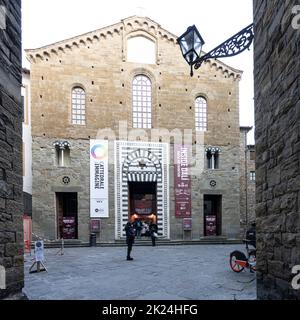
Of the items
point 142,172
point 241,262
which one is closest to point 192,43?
point 241,262

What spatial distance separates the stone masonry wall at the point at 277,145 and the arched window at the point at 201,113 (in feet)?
50.3

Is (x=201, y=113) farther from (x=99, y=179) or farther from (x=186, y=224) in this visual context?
(x=99, y=179)

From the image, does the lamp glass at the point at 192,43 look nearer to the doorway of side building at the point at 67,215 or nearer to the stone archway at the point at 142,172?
the stone archway at the point at 142,172

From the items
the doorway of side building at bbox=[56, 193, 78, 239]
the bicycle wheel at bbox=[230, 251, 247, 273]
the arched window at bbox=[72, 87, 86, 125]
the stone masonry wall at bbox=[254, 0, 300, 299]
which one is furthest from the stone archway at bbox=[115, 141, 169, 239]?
the stone masonry wall at bbox=[254, 0, 300, 299]

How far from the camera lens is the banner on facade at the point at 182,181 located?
1870 centimetres

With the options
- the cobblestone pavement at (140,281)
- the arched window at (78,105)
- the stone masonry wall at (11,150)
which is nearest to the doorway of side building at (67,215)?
the arched window at (78,105)

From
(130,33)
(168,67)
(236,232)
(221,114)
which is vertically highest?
(130,33)

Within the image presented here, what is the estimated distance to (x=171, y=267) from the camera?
384 inches

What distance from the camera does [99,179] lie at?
59.1 feet

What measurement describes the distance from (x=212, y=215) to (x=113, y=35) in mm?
13247

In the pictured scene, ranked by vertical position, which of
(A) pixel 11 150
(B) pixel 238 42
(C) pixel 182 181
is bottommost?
(C) pixel 182 181

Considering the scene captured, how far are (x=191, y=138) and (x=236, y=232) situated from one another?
21.8 feet
